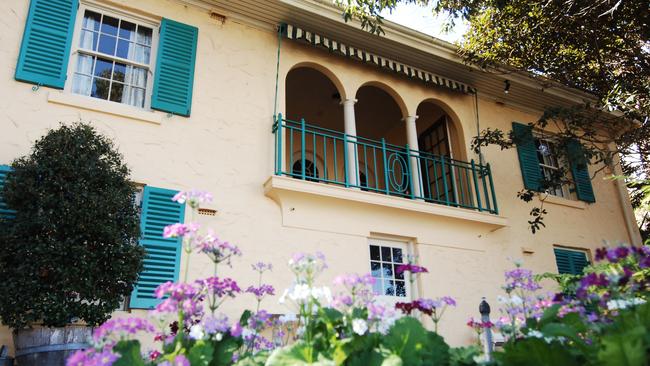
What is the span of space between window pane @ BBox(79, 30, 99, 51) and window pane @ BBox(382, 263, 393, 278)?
5015mm

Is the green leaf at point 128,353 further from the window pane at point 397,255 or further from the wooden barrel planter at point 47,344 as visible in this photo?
the window pane at point 397,255

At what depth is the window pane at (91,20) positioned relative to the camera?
643 centimetres

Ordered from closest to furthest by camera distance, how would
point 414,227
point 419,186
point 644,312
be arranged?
point 644,312, point 414,227, point 419,186

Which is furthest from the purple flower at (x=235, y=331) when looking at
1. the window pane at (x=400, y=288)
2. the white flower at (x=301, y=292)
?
the window pane at (x=400, y=288)

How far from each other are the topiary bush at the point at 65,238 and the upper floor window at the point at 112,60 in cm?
174

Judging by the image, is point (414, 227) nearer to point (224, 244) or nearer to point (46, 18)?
point (224, 244)

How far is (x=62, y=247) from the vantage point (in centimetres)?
412

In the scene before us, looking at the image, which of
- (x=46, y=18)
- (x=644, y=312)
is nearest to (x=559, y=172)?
(x=644, y=312)

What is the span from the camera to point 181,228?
2.53m

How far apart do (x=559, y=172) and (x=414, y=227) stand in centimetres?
296

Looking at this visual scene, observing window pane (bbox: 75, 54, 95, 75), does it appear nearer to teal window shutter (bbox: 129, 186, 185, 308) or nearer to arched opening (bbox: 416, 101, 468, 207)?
teal window shutter (bbox: 129, 186, 185, 308)

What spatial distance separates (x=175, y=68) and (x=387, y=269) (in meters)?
4.16

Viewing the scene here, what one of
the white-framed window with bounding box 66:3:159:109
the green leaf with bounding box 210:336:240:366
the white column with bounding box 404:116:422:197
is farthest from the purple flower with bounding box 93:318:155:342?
the white column with bounding box 404:116:422:197

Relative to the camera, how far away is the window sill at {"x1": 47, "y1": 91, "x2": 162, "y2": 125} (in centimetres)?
571
